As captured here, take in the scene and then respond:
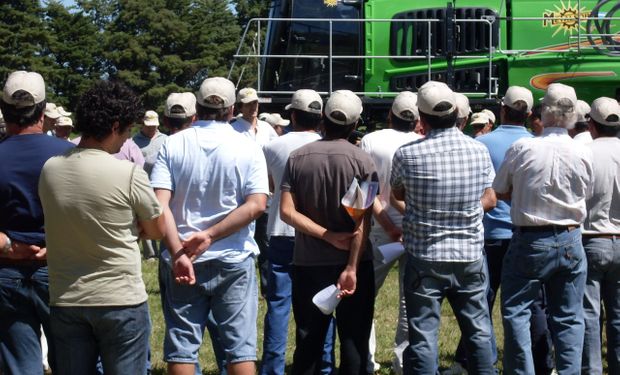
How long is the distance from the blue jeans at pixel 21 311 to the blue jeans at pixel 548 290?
9.03 ft

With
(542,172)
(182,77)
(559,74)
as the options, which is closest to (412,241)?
(542,172)

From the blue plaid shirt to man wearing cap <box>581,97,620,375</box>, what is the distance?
1.14 metres

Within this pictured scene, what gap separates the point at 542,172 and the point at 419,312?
1.15m

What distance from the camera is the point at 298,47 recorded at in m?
13.7

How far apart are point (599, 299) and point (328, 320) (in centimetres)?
192

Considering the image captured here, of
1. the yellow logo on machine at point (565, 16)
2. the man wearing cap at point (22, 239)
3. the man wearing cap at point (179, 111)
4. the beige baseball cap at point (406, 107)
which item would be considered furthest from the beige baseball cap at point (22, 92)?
the yellow logo on machine at point (565, 16)

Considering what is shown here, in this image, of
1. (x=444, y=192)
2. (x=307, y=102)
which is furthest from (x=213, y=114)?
(x=444, y=192)

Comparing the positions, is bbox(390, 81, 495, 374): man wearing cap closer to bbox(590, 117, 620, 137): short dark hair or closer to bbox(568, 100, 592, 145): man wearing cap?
bbox(590, 117, 620, 137): short dark hair

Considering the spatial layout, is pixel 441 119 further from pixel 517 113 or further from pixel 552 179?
pixel 517 113

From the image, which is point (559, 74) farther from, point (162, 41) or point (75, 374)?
point (162, 41)

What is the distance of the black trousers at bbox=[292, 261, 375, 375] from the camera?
5.44m

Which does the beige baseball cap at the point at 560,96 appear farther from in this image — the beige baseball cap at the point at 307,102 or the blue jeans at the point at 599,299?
the beige baseball cap at the point at 307,102

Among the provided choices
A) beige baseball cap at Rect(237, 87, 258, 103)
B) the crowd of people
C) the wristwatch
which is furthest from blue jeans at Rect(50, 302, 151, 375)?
beige baseball cap at Rect(237, 87, 258, 103)

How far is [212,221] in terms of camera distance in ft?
16.8
